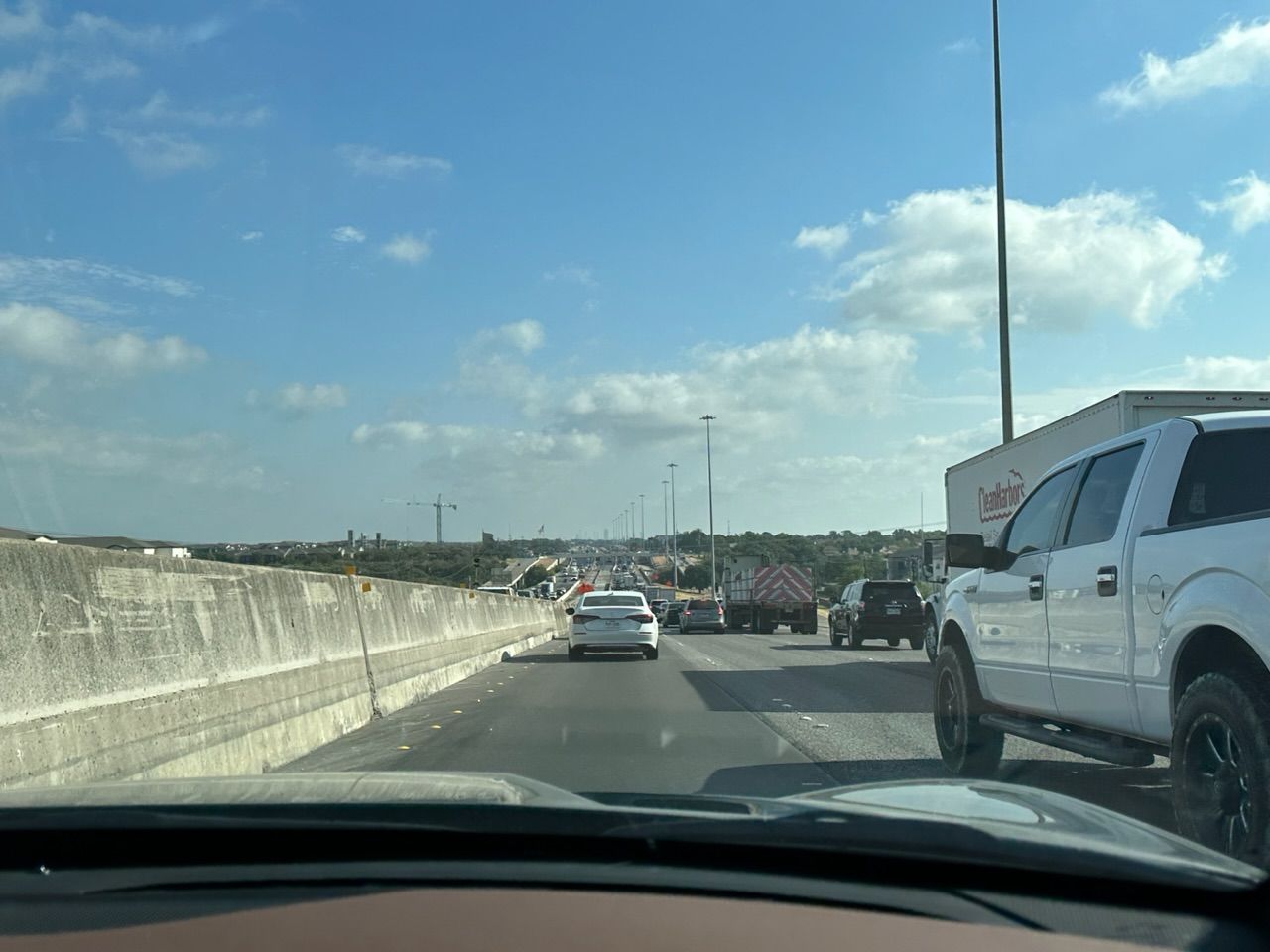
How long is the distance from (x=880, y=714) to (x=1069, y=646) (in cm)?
651

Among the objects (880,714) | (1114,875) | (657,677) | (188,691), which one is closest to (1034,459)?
(880,714)

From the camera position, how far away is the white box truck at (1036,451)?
13477mm

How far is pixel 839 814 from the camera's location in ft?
9.32

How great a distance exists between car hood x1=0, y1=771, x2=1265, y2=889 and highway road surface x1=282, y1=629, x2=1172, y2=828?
439cm

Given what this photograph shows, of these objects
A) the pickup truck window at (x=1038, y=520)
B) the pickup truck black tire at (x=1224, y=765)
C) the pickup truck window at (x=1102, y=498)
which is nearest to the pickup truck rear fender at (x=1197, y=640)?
the pickup truck black tire at (x=1224, y=765)

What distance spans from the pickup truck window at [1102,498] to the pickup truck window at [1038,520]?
26 centimetres

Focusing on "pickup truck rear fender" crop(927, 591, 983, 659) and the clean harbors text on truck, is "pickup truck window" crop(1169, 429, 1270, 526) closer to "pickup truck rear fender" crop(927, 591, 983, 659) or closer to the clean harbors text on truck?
"pickup truck rear fender" crop(927, 591, 983, 659)

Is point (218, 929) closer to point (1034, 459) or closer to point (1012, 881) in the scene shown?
point (1012, 881)

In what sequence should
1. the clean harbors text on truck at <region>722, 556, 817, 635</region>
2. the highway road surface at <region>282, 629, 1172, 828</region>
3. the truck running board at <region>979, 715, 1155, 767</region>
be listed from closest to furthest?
the truck running board at <region>979, 715, 1155, 767</region> < the highway road surface at <region>282, 629, 1172, 828</region> < the clean harbors text on truck at <region>722, 556, 817, 635</region>

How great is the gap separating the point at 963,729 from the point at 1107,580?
2.68 meters

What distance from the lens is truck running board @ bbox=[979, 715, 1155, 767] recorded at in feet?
21.9

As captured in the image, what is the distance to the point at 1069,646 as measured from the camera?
7.17 meters

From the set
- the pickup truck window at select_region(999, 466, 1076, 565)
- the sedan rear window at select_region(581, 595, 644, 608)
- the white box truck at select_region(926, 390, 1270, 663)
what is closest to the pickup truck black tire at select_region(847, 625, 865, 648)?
the sedan rear window at select_region(581, 595, 644, 608)

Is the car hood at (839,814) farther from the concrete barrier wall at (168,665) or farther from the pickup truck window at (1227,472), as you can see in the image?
the concrete barrier wall at (168,665)
